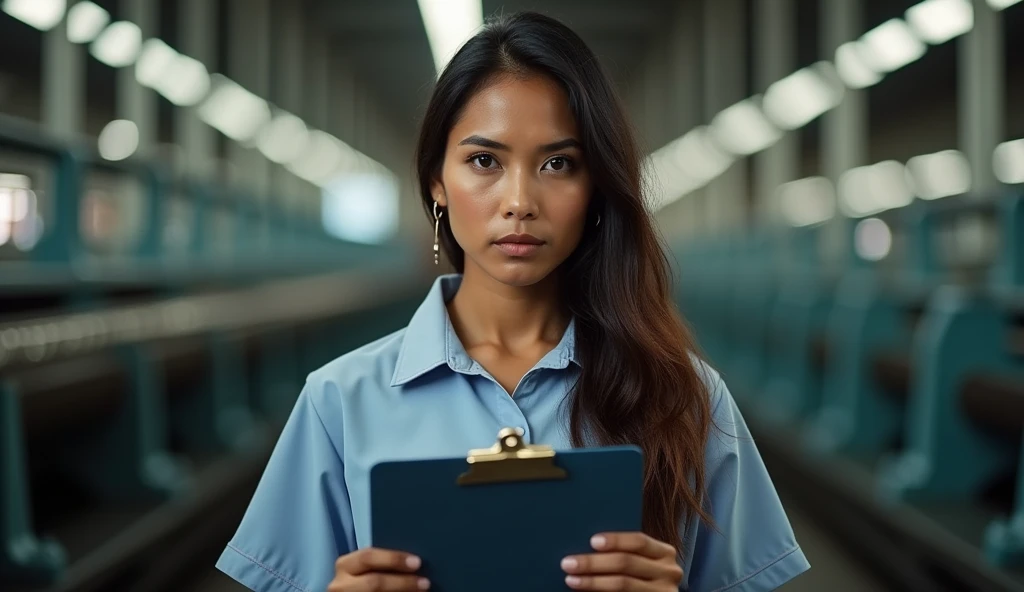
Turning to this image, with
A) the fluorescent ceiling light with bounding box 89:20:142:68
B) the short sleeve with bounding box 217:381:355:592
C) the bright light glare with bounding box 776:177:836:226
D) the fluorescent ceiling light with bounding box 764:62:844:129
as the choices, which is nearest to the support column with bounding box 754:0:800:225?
the fluorescent ceiling light with bounding box 764:62:844:129

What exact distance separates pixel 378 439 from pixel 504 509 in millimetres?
313

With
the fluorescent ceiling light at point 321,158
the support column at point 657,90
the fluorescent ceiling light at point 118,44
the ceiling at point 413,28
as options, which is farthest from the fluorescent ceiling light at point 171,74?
the support column at point 657,90

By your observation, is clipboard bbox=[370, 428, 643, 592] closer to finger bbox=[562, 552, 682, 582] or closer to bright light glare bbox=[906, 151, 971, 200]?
finger bbox=[562, 552, 682, 582]

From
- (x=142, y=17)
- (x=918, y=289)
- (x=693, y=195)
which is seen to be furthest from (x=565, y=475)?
(x=693, y=195)

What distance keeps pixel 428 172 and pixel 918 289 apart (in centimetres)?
470

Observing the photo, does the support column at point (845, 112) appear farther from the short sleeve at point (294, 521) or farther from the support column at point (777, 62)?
the short sleeve at point (294, 521)

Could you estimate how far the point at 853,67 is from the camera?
33.6 ft

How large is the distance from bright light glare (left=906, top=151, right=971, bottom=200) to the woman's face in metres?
20.5

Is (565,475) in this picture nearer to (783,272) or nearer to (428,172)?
(428,172)

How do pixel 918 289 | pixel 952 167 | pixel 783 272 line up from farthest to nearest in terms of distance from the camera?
1. pixel 952 167
2. pixel 783 272
3. pixel 918 289

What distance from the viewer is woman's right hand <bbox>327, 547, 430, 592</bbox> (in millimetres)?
1392

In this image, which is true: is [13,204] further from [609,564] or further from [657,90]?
[657,90]

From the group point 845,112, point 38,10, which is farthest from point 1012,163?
point 38,10

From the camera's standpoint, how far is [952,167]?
22547 mm
